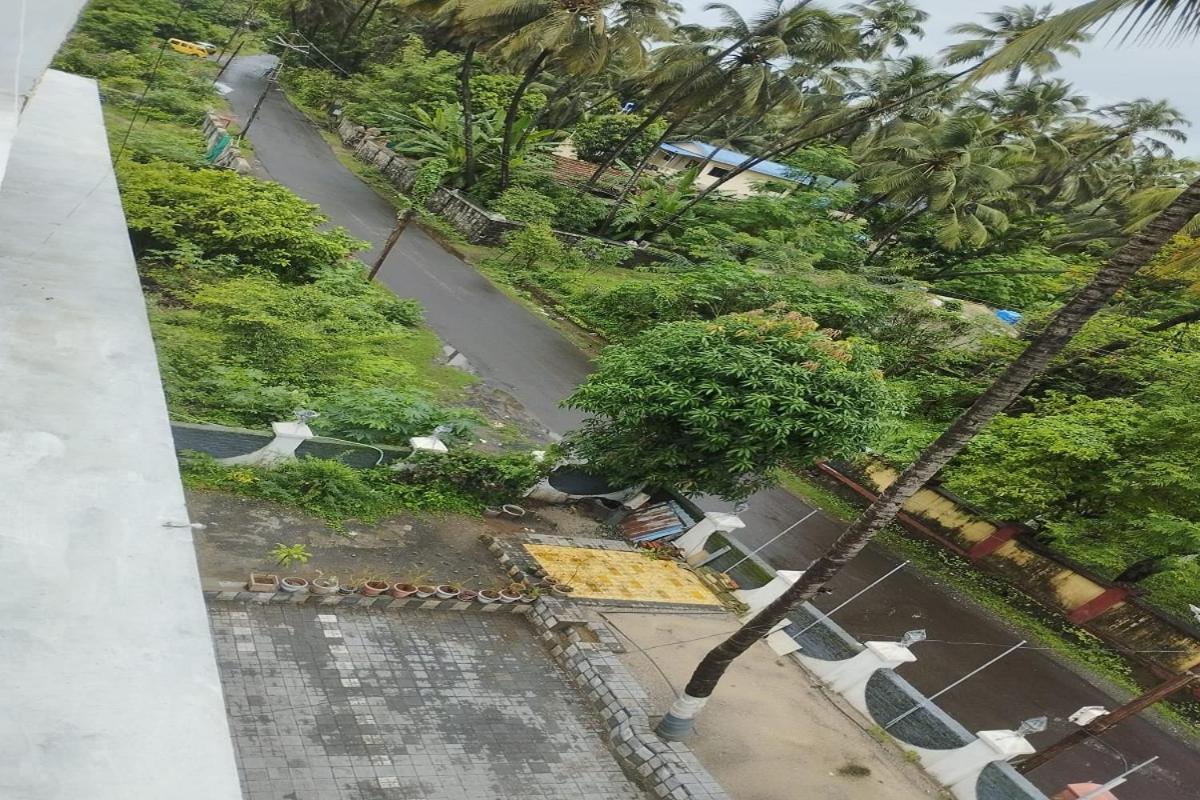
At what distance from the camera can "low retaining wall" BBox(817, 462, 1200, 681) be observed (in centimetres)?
1414

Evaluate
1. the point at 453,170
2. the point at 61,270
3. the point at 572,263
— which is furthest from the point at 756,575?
the point at 453,170

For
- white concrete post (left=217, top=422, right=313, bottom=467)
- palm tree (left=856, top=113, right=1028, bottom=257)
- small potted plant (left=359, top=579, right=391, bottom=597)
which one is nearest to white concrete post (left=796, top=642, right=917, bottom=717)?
small potted plant (left=359, top=579, right=391, bottom=597)

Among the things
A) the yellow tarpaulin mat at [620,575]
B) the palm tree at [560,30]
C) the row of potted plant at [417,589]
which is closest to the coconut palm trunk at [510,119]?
the palm tree at [560,30]

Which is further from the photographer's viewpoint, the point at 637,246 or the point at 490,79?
the point at 490,79

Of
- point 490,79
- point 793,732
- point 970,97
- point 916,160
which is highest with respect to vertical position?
point 970,97

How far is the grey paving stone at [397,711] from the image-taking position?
6535 mm

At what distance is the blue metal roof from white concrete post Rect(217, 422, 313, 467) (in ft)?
89.7

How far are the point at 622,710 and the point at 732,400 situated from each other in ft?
14.0

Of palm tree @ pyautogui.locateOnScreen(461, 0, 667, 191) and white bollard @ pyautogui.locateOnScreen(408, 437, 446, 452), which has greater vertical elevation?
palm tree @ pyautogui.locateOnScreen(461, 0, 667, 191)

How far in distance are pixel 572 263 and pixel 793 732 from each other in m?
17.8

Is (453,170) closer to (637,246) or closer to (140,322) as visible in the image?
(637,246)

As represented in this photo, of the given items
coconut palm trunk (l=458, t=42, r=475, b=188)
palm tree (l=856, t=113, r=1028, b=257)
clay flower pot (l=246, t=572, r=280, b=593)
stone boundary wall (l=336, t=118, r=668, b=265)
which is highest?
palm tree (l=856, t=113, r=1028, b=257)

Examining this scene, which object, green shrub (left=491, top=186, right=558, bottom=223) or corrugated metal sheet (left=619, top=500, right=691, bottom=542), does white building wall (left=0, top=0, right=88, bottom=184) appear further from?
green shrub (left=491, top=186, right=558, bottom=223)

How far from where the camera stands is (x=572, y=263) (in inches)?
974
